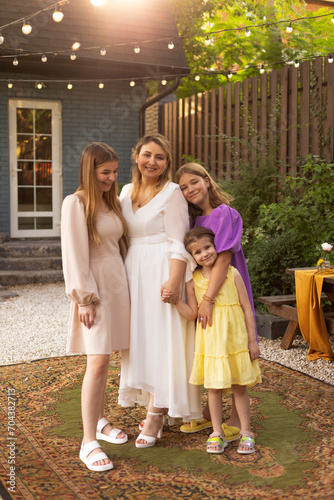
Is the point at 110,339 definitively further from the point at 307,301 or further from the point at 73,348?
the point at 307,301

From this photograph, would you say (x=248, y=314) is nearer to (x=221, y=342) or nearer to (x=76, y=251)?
(x=221, y=342)

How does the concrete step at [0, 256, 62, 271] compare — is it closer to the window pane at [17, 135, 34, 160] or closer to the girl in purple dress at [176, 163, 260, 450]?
the window pane at [17, 135, 34, 160]

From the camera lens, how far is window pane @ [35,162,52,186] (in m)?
10.3

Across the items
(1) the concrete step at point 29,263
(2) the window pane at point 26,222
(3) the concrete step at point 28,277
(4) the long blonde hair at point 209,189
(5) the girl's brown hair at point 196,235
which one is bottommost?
(3) the concrete step at point 28,277

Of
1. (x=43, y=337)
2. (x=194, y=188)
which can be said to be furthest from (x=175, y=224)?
(x=43, y=337)

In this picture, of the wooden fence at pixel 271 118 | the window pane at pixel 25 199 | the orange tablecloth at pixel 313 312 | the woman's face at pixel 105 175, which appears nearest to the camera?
the woman's face at pixel 105 175

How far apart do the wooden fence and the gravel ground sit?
8.83 feet

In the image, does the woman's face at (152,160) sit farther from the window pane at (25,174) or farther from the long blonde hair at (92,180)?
the window pane at (25,174)

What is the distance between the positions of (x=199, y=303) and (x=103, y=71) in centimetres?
785

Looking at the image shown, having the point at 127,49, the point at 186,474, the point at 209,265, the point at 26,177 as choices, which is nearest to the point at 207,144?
the point at 127,49

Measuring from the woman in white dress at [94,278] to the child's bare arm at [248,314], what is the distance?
637 mm

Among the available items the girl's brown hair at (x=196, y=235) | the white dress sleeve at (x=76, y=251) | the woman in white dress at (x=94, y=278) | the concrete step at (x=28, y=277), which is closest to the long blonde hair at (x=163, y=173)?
the woman in white dress at (x=94, y=278)

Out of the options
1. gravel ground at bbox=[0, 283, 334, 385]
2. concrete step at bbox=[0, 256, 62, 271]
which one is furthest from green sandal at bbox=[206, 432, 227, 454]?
concrete step at bbox=[0, 256, 62, 271]

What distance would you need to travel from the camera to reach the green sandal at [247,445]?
318cm
